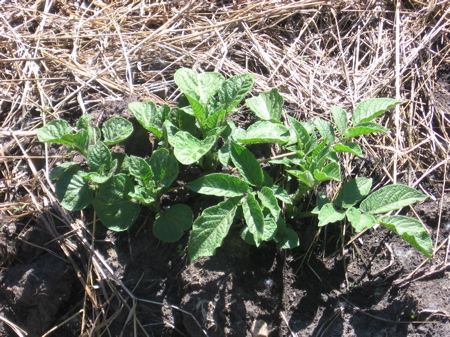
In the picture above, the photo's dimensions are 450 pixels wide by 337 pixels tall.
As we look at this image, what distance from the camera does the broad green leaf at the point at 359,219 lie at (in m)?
1.48

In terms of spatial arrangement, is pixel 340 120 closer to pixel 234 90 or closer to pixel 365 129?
pixel 365 129

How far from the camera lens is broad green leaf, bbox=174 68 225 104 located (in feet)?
5.66

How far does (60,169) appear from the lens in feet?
5.73

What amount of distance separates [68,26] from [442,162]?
6.23ft

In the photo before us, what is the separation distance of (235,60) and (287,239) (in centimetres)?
95

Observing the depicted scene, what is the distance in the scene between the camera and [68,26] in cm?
230

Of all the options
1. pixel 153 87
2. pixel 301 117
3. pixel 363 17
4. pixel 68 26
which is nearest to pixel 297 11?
pixel 363 17

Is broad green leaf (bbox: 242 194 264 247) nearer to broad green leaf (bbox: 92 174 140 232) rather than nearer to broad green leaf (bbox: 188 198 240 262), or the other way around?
broad green leaf (bbox: 188 198 240 262)

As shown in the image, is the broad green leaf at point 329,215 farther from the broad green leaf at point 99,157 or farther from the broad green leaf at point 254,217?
the broad green leaf at point 99,157

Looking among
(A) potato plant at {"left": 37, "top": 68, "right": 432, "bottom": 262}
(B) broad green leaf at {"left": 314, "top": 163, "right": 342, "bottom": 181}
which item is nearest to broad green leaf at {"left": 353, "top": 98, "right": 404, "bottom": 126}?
(A) potato plant at {"left": 37, "top": 68, "right": 432, "bottom": 262}

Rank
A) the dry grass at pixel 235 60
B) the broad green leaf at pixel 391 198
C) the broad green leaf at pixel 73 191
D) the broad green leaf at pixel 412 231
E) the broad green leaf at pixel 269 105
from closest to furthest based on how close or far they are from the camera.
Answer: the broad green leaf at pixel 412 231 → the broad green leaf at pixel 391 198 → the broad green leaf at pixel 73 191 → the broad green leaf at pixel 269 105 → the dry grass at pixel 235 60

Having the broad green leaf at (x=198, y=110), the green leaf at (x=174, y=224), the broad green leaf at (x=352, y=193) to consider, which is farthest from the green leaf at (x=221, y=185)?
the broad green leaf at (x=352, y=193)

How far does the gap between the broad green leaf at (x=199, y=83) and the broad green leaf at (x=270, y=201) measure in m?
0.44

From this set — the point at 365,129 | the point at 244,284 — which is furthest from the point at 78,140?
the point at 365,129
